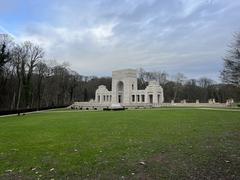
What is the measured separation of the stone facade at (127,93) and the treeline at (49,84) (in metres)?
8.09

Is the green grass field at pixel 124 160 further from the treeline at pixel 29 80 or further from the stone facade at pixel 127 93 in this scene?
the stone facade at pixel 127 93

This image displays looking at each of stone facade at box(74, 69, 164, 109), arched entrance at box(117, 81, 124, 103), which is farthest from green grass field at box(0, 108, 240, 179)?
arched entrance at box(117, 81, 124, 103)

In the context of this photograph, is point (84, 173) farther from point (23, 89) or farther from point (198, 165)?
point (23, 89)

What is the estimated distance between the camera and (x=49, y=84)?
7081 cm

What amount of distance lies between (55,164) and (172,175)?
319 centimetres

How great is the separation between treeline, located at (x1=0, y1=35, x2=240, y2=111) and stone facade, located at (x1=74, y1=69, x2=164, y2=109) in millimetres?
8094

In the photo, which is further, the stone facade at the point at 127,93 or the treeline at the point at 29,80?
the stone facade at the point at 127,93

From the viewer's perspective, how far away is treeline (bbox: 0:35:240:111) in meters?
53.7

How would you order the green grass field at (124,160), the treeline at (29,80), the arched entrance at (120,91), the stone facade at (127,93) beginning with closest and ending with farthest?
the green grass field at (124,160) → the treeline at (29,80) → the stone facade at (127,93) → the arched entrance at (120,91)

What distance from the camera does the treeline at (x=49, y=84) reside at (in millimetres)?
53688

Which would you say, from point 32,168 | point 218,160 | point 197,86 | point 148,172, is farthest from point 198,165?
point 197,86

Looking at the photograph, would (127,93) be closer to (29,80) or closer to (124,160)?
(29,80)

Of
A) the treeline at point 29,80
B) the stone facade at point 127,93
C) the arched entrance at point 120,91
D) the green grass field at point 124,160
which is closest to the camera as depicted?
the green grass field at point 124,160

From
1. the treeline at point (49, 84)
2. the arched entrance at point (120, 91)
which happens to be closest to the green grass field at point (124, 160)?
the treeline at point (49, 84)
